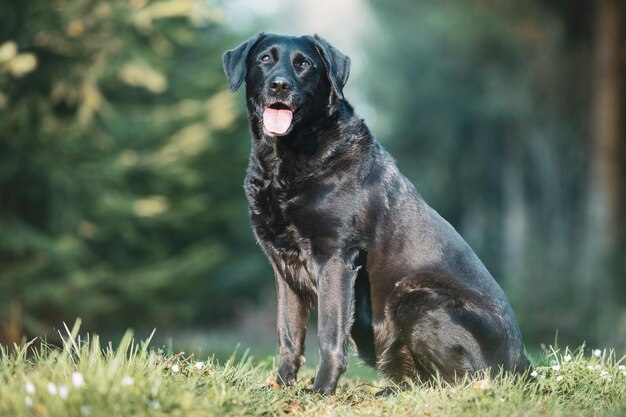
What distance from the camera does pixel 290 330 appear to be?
182 inches

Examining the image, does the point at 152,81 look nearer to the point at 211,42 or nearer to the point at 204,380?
the point at 211,42

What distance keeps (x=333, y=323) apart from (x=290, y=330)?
1.58ft

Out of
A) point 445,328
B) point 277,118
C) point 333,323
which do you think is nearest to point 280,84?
point 277,118

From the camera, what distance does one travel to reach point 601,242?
13.4m

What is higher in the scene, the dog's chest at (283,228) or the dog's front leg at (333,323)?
the dog's chest at (283,228)

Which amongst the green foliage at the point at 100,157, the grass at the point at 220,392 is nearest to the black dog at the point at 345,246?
Result: the grass at the point at 220,392

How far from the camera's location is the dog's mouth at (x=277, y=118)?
454 centimetres

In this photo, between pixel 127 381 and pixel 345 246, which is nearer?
pixel 127 381

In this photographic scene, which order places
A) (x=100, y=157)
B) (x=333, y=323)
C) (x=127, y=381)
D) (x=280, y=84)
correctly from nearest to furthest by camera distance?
1. (x=127, y=381)
2. (x=333, y=323)
3. (x=280, y=84)
4. (x=100, y=157)

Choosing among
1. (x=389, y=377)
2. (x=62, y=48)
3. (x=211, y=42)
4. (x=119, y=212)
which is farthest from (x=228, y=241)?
(x=389, y=377)

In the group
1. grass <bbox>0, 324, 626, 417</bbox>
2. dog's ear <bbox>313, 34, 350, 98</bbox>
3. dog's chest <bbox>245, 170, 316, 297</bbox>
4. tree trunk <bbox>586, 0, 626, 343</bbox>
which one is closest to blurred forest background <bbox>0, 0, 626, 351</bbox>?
tree trunk <bbox>586, 0, 626, 343</bbox>

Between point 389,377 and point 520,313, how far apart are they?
1312cm

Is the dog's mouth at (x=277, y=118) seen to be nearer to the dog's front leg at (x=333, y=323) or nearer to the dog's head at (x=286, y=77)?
the dog's head at (x=286, y=77)

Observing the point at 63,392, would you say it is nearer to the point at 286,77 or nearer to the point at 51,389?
the point at 51,389
